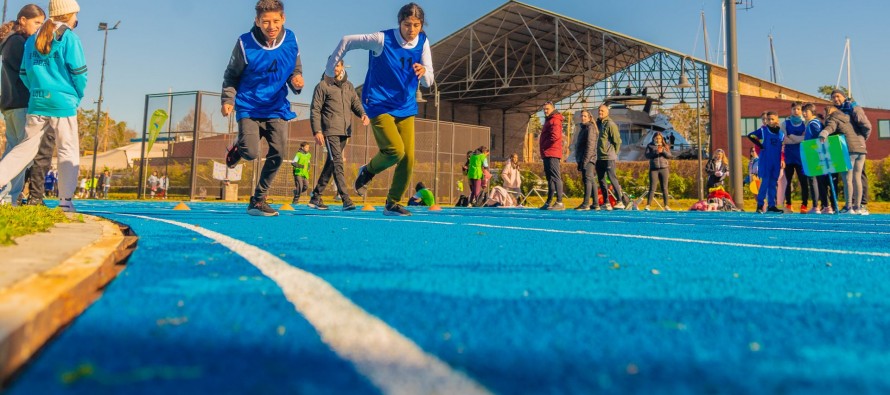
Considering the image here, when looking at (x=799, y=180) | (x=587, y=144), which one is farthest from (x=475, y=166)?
(x=799, y=180)

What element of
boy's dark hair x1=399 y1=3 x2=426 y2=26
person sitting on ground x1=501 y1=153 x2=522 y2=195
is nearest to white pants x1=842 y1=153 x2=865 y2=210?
boy's dark hair x1=399 y1=3 x2=426 y2=26

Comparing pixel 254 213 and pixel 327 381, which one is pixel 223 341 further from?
pixel 254 213

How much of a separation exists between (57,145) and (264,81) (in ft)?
6.64

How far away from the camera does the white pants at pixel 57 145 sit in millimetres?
5820

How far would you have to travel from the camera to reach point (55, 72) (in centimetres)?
589

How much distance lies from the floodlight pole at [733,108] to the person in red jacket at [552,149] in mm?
4706

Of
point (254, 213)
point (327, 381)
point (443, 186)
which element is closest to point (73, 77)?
point (254, 213)

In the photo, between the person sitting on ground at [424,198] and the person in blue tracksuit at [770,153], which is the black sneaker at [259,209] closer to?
the person sitting on ground at [424,198]

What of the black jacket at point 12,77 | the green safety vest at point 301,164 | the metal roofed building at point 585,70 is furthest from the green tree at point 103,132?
the black jacket at point 12,77

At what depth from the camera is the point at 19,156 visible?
5.85 metres

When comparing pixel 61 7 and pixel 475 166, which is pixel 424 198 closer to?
pixel 475 166

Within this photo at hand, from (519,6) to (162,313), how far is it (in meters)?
35.2

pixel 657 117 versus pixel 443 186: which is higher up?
pixel 657 117

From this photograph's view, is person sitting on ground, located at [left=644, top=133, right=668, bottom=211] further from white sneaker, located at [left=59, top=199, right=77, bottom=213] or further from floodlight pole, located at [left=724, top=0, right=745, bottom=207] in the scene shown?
white sneaker, located at [left=59, top=199, right=77, bottom=213]
